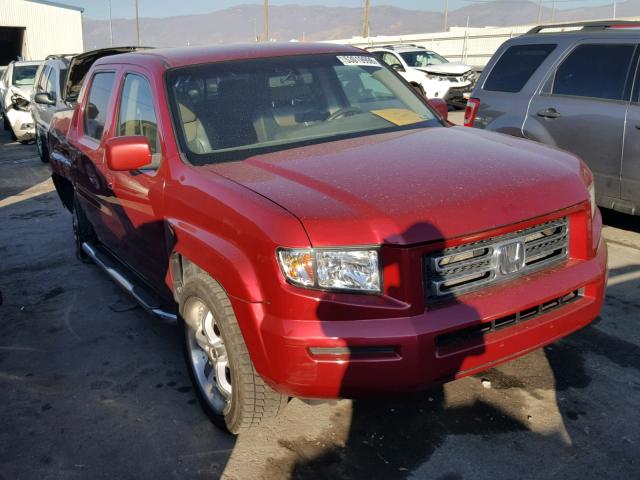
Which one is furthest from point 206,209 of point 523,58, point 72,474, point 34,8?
point 34,8

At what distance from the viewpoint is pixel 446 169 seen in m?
3.12

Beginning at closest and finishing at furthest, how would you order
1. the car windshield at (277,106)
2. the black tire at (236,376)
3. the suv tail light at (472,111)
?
the black tire at (236,376) → the car windshield at (277,106) → the suv tail light at (472,111)

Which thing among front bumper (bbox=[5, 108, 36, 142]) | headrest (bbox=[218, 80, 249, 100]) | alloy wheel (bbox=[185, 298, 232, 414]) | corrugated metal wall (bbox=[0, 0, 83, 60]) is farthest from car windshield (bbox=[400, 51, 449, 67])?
corrugated metal wall (bbox=[0, 0, 83, 60])

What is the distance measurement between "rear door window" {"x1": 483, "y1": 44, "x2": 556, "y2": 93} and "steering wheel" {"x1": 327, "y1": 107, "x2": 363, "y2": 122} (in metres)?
3.16

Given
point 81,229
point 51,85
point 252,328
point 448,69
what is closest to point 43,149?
point 51,85

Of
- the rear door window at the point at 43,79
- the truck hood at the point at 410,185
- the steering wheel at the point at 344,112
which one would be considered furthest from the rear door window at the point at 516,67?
the rear door window at the point at 43,79

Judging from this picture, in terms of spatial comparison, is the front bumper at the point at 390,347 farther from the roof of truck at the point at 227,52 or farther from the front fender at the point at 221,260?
the roof of truck at the point at 227,52

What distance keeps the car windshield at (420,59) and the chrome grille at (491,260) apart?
1902 cm

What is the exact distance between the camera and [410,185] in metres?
2.94

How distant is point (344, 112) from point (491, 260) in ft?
5.39

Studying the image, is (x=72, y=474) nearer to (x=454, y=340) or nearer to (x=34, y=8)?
(x=454, y=340)

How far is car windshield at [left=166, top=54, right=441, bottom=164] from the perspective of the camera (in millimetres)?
3703

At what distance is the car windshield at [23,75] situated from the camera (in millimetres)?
17016

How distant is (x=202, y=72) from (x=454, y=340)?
87.7 inches
